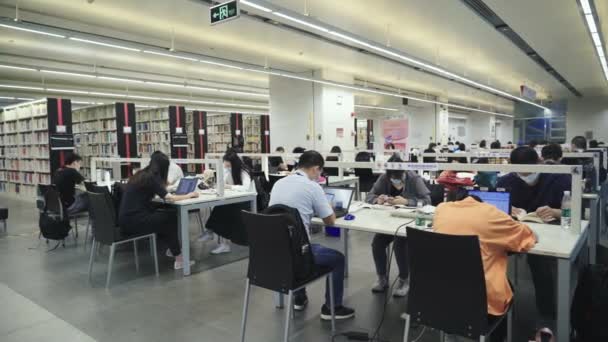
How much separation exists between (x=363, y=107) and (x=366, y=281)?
13018mm

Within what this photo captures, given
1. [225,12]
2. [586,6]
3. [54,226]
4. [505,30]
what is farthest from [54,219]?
[505,30]

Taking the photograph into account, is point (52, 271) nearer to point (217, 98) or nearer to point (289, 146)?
point (289, 146)

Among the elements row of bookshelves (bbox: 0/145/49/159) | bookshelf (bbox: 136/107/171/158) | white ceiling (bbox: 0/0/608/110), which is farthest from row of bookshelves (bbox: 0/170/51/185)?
white ceiling (bbox: 0/0/608/110)

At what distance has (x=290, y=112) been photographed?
34.9ft

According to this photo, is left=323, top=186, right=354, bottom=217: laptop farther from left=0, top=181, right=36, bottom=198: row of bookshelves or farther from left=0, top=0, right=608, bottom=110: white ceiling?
left=0, top=181, right=36, bottom=198: row of bookshelves

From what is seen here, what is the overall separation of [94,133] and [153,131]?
140 cm

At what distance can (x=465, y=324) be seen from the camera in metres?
1.76

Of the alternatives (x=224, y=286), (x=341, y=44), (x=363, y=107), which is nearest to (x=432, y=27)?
(x=341, y=44)

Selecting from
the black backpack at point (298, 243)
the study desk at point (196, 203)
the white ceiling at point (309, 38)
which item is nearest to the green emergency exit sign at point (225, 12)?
the white ceiling at point (309, 38)

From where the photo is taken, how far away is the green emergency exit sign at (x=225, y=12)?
170 inches

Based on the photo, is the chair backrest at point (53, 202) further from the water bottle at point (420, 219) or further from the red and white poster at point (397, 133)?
the red and white poster at point (397, 133)

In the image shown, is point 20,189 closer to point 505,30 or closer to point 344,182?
point 344,182

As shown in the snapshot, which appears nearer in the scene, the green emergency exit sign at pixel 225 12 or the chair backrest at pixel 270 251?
the chair backrest at pixel 270 251

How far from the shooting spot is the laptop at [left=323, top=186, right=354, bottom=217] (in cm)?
308
